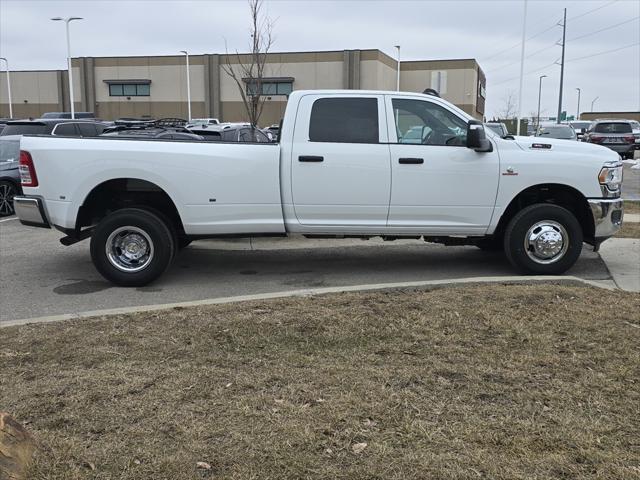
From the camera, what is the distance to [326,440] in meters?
3.16

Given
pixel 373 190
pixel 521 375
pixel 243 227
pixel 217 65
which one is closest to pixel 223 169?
pixel 243 227

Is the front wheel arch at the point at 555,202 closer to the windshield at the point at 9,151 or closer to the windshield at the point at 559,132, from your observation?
the windshield at the point at 9,151

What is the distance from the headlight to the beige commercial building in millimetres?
53406

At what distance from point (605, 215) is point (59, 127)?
13969mm

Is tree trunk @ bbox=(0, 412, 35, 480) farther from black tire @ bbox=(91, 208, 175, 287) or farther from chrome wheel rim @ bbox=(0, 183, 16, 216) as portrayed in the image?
chrome wheel rim @ bbox=(0, 183, 16, 216)

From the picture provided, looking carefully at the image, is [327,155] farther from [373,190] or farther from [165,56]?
[165,56]

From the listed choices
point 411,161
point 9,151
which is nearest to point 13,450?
point 411,161

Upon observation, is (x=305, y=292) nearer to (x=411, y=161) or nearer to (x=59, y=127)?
(x=411, y=161)

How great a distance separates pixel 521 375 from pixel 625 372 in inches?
25.5

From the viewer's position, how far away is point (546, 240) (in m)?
6.69

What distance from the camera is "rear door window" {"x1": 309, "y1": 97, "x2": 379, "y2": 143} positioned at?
6613mm

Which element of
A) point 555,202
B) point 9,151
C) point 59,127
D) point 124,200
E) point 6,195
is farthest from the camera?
point 59,127

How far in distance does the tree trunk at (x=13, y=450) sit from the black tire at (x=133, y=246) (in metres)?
3.79

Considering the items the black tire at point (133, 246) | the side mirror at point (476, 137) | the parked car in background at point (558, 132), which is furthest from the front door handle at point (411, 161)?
the parked car in background at point (558, 132)
